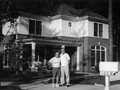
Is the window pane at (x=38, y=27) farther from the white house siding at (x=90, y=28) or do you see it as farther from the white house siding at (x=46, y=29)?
the white house siding at (x=90, y=28)

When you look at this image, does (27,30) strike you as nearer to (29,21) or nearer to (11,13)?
(29,21)

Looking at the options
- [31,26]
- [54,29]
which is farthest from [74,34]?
[31,26]

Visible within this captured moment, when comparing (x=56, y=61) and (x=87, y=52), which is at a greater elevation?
(x=87, y=52)

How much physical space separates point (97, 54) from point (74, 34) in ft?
10.9

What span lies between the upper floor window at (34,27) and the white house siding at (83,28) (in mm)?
4514

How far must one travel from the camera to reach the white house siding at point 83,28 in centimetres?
2659

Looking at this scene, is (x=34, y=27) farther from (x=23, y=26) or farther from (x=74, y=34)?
(x=74, y=34)

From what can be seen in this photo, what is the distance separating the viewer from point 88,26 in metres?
26.5

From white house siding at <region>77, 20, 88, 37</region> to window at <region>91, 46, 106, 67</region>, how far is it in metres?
1.87

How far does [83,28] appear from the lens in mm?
26984

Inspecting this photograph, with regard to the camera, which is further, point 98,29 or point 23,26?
point 98,29

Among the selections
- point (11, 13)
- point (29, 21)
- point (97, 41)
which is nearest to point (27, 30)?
point (29, 21)

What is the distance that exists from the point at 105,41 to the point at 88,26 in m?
3.25

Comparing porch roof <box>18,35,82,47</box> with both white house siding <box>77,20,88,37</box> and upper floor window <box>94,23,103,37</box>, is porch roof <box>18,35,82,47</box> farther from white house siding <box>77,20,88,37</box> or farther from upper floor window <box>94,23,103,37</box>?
upper floor window <box>94,23,103,37</box>
